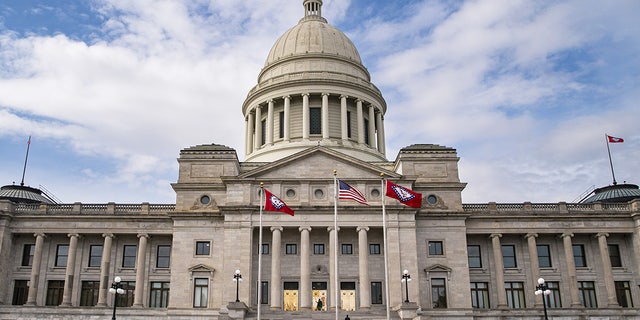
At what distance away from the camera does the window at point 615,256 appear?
52406mm

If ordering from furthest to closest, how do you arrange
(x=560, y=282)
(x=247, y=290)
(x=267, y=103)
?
(x=267, y=103) < (x=560, y=282) < (x=247, y=290)

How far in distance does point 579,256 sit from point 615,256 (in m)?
3.07

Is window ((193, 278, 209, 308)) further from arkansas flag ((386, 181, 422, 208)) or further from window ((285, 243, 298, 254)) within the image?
arkansas flag ((386, 181, 422, 208))

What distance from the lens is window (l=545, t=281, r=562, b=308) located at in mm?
50750

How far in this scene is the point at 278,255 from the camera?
1858 inches

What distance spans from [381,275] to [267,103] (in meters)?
25.2

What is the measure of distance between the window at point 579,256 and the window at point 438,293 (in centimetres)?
1265

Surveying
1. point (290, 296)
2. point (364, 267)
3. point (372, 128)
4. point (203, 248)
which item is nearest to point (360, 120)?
point (372, 128)

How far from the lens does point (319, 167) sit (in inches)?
1966

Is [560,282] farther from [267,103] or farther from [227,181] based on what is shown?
[267,103]

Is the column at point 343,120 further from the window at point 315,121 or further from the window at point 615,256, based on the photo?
the window at point 615,256

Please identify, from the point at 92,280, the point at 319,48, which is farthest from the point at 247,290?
the point at 319,48

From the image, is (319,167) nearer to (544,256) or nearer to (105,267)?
(105,267)

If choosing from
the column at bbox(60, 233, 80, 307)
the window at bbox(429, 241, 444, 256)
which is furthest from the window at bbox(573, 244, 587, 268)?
the column at bbox(60, 233, 80, 307)
